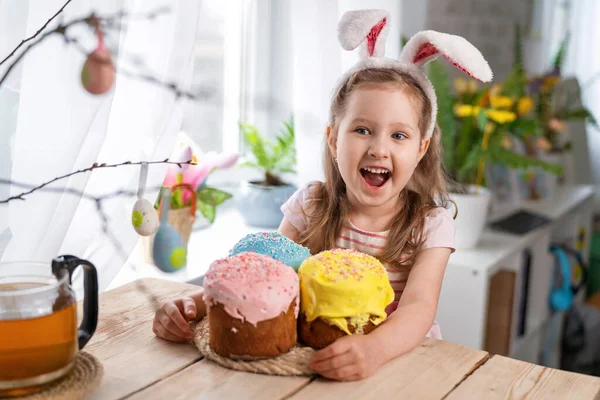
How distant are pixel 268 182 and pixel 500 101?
676 millimetres

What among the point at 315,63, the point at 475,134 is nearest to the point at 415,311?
the point at 315,63

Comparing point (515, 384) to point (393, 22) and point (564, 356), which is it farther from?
point (564, 356)

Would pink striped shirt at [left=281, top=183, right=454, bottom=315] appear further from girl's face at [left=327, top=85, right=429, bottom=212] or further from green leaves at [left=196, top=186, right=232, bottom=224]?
green leaves at [left=196, top=186, right=232, bottom=224]

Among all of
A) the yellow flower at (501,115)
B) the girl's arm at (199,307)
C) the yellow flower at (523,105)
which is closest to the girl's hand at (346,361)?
the girl's arm at (199,307)

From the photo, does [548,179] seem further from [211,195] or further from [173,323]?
[173,323]

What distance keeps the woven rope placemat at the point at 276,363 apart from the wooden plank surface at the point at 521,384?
6.8 inches

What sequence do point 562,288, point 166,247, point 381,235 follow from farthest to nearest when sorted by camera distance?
point 562,288
point 166,247
point 381,235

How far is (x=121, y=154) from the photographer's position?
118 centimetres

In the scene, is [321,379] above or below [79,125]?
below

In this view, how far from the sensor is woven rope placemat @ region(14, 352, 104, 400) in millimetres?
703

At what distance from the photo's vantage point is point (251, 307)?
80cm

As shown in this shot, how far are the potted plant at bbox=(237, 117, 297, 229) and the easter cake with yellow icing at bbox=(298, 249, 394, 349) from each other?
3.10 ft

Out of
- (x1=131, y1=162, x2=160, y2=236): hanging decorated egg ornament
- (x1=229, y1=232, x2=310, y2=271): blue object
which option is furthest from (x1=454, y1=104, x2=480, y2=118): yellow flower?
(x1=131, y1=162, x2=160, y2=236): hanging decorated egg ornament

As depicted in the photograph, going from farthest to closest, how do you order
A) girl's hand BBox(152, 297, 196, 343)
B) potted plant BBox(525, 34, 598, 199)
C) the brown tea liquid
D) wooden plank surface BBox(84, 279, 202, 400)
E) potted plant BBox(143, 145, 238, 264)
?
potted plant BBox(525, 34, 598, 199)
potted plant BBox(143, 145, 238, 264)
girl's hand BBox(152, 297, 196, 343)
wooden plank surface BBox(84, 279, 202, 400)
the brown tea liquid
